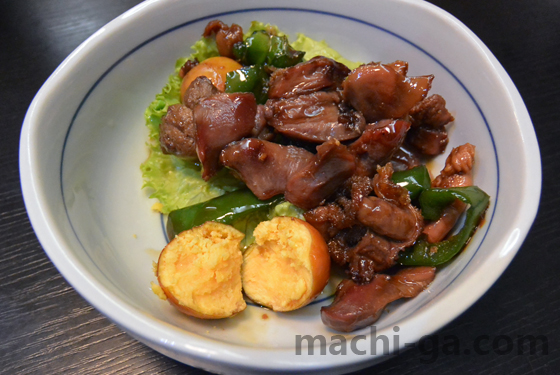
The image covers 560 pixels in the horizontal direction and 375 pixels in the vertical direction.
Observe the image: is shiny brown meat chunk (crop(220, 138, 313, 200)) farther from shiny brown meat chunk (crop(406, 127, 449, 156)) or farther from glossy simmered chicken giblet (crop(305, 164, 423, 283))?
shiny brown meat chunk (crop(406, 127, 449, 156))

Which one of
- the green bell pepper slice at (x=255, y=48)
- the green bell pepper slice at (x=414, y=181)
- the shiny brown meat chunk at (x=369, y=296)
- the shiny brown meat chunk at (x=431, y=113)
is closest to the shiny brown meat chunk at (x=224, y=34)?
the green bell pepper slice at (x=255, y=48)

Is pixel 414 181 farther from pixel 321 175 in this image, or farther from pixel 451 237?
pixel 321 175

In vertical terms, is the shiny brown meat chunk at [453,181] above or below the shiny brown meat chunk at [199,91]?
above

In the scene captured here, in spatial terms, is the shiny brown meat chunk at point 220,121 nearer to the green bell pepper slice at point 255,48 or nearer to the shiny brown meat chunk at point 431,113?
the green bell pepper slice at point 255,48

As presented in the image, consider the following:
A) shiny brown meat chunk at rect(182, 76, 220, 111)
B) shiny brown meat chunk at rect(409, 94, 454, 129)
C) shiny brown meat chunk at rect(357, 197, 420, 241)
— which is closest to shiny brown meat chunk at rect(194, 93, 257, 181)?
shiny brown meat chunk at rect(182, 76, 220, 111)

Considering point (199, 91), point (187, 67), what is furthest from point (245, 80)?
point (187, 67)

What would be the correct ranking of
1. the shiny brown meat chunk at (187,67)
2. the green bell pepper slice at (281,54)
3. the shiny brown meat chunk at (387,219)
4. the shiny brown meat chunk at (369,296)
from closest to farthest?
the shiny brown meat chunk at (369,296) → the shiny brown meat chunk at (387,219) → the green bell pepper slice at (281,54) → the shiny brown meat chunk at (187,67)

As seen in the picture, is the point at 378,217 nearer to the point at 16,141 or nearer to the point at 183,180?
the point at 183,180
